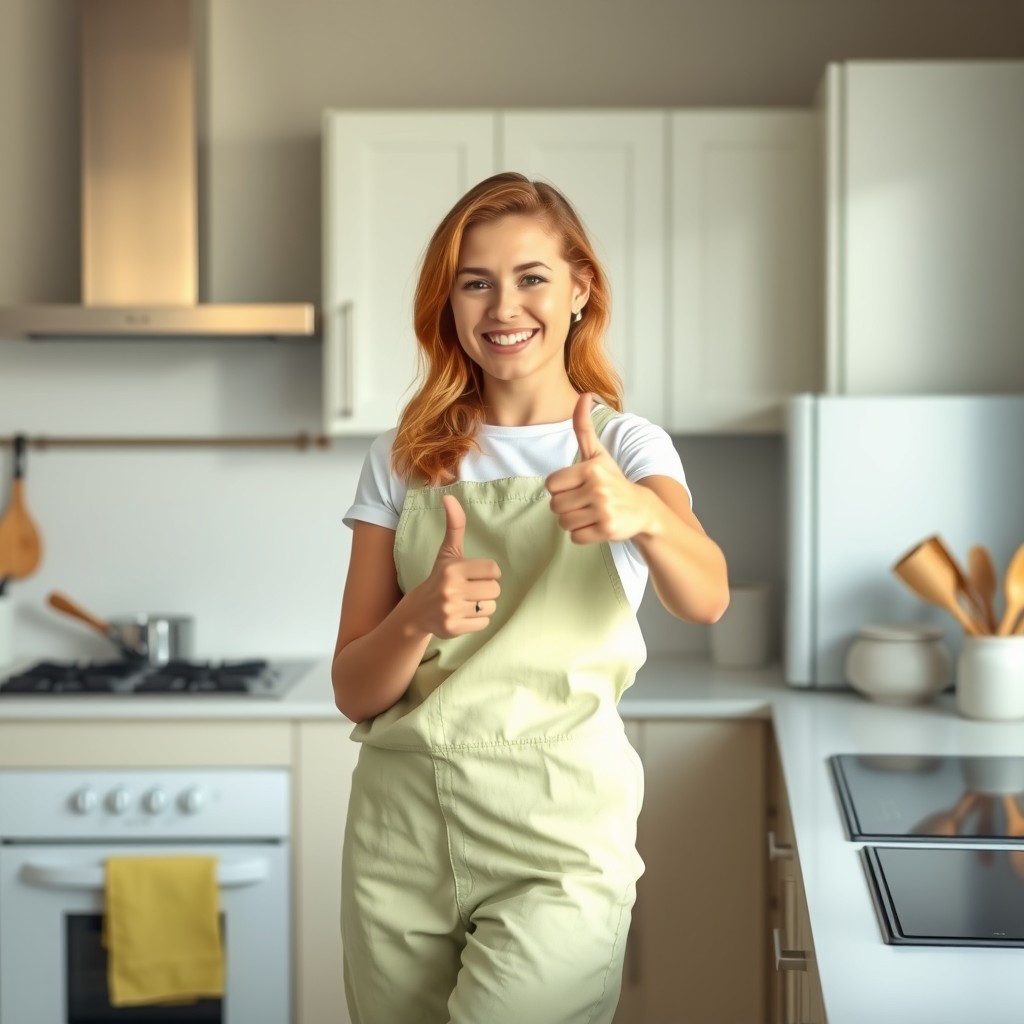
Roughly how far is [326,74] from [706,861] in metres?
1.96

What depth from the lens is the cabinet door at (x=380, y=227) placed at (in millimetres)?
2869

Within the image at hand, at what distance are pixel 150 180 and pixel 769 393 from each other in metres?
1.43

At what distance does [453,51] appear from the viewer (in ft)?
10.5

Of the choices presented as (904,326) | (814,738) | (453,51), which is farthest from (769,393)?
(453,51)

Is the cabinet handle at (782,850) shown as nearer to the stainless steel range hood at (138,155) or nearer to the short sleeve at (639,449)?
the short sleeve at (639,449)

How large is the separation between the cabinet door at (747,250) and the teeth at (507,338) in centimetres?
152

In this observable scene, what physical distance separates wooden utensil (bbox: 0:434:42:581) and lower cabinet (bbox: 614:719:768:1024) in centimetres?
155

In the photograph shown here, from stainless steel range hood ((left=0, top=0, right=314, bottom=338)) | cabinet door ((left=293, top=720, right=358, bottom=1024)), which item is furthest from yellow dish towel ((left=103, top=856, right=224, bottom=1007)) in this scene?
stainless steel range hood ((left=0, top=0, right=314, bottom=338))

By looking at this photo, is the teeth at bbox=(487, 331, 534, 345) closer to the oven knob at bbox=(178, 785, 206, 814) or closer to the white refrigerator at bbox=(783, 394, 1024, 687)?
the white refrigerator at bbox=(783, 394, 1024, 687)

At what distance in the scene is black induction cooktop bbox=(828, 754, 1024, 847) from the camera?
1.67 meters

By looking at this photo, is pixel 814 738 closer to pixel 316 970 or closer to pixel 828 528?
pixel 828 528

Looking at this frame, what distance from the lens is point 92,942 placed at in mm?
2717

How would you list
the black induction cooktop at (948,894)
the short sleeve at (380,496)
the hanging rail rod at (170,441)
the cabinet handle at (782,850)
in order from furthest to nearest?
1. the hanging rail rod at (170,441)
2. the cabinet handle at (782,850)
3. the short sleeve at (380,496)
4. the black induction cooktop at (948,894)

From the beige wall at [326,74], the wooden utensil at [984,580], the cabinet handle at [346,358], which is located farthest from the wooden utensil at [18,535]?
the wooden utensil at [984,580]
